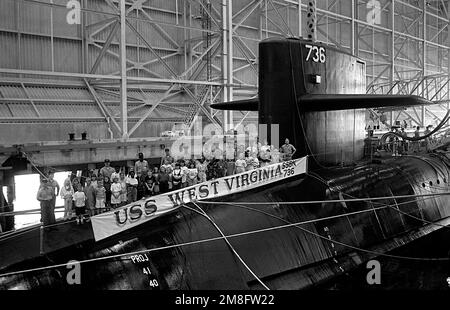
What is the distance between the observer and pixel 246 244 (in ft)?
20.8

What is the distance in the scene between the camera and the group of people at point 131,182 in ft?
29.1

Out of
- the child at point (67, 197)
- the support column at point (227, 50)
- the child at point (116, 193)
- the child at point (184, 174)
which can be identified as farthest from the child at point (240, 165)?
the support column at point (227, 50)

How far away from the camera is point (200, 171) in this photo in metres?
11.4

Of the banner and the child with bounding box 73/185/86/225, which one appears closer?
the banner

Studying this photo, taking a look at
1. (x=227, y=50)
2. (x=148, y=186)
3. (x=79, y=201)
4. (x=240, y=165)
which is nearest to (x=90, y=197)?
(x=79, y=201)

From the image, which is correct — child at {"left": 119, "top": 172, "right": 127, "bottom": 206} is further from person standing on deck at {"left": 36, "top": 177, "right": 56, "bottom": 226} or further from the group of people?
person standing on deck at {"left": 36, "top": 177, "right": 56, "bottom": 226}

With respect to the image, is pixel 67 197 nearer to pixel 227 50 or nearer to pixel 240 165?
pixel 240 165

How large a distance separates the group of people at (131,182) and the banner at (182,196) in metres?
0.76

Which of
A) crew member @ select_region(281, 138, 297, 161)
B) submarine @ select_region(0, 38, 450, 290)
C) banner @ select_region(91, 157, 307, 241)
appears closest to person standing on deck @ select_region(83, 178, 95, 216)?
submarine @ select_region(0, 38, 450, 290)

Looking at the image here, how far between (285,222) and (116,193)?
156 inches

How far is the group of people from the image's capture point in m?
8.88

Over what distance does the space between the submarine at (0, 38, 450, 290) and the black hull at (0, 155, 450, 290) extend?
0.02m
